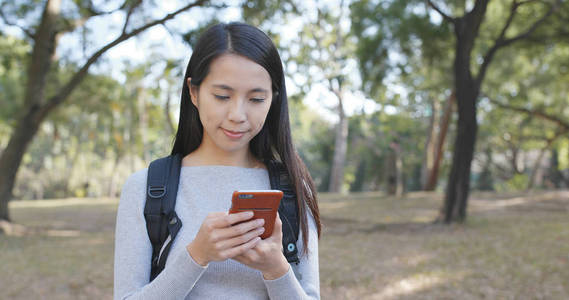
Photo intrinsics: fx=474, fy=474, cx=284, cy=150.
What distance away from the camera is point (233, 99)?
4.77ft

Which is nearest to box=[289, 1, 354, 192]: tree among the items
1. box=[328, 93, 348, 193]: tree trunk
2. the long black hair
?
box=[328, 93, 348, 193]: tree trunk

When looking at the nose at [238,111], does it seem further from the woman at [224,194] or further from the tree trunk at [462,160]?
the tree trunk at [462,160]

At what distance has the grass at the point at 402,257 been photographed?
5.41 meters

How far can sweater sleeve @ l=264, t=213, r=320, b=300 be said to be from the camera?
136cm

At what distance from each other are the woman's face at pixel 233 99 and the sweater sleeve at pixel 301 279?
0.38 meters

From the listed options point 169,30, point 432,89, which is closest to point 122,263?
point 169,30

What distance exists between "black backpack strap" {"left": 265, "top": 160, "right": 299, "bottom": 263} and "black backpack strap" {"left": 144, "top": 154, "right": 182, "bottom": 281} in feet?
1.06

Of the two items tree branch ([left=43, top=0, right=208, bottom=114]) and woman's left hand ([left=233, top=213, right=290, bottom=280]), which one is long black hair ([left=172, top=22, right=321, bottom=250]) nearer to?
woman's left hand ([left=233, top=213, right=290, bottom=280])

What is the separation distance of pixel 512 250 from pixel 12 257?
7.57 m

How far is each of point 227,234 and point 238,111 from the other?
16.2 inches

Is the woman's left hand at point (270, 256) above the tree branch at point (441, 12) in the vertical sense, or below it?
below

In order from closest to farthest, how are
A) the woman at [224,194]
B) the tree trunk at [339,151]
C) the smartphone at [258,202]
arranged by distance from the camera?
the smartphone at [258,202], the woman at [224,194], the tree trunk at [339,151]

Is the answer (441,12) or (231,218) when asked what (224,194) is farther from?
(441,12)

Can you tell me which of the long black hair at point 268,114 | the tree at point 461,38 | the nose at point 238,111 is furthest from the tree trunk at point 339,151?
the nose at point 238,111
